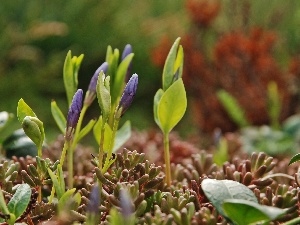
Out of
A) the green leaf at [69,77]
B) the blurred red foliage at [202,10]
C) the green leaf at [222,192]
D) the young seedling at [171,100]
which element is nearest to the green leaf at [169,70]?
the young seedling at [171,100]

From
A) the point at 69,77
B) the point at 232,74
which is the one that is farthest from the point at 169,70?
the point at 232,74

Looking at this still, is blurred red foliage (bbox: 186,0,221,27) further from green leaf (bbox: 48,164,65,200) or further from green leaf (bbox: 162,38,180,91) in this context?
green leaf (bbox: 48,164,65,200)

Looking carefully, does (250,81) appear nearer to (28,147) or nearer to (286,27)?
(286,27)

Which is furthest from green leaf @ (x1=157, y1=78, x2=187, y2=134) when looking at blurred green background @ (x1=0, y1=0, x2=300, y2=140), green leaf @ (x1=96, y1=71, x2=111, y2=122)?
blurred green background @ (x1=0, y1=0, x2=300, y2=140)

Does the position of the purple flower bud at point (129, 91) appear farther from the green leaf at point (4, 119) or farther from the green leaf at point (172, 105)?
the green leaf at point (4, 119)

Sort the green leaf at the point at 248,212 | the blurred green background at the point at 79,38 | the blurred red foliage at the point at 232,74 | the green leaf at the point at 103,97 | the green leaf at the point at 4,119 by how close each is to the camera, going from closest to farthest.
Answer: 1. the green leaf at the point at 248,212
2. the green leaf at the point at 103,97
3. the green leaf at the point at 4,119
4. the blurred red foliage at the point at 232,74
5. the blurred green background at the point at 79,38

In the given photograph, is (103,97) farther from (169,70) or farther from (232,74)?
(232,74)

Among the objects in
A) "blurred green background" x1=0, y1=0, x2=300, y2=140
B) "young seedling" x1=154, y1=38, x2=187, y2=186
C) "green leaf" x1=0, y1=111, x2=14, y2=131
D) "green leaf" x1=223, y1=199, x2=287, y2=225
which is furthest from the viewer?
"blurred green background" x1=0, y1=0, x2=300, y2=140
